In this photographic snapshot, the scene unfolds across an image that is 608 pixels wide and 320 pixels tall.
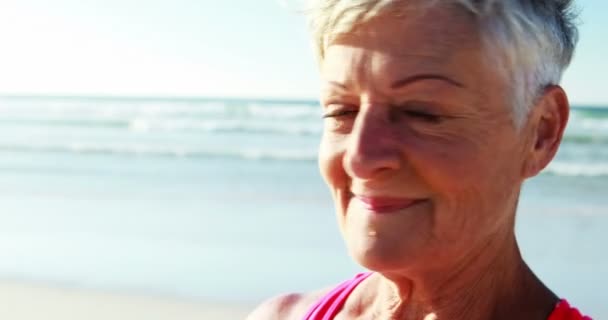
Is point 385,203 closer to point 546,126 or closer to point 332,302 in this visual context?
point 546,126

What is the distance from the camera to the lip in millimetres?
1563

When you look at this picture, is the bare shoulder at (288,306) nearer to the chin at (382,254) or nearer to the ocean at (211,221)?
the chin at (382,254)

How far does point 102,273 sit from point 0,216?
2.47 meters

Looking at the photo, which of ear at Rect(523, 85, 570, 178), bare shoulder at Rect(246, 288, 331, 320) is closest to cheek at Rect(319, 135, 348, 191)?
ear at Rect(523, 85, 570, 178)

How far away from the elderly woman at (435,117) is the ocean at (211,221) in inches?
154

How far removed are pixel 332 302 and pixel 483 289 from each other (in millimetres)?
430

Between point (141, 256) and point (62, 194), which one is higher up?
point (62, 194)

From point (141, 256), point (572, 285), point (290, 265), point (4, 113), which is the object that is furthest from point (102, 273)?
point (4, 113)

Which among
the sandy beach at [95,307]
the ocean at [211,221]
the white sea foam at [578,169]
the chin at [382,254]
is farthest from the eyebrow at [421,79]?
the white sea foam at [578,169]

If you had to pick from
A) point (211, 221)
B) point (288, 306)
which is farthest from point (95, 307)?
point (288, 306)

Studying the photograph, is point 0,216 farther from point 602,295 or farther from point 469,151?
point 469,151

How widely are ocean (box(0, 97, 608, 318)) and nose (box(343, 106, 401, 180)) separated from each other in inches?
160

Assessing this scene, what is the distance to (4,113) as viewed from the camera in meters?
27.0

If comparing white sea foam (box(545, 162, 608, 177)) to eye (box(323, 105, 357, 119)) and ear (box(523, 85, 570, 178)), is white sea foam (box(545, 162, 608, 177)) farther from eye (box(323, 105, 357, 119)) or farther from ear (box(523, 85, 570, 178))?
eye (box(323, 105, 357, 119))
